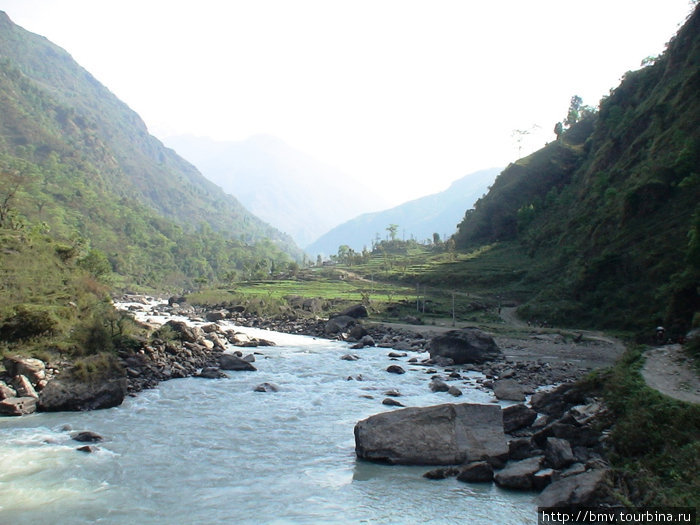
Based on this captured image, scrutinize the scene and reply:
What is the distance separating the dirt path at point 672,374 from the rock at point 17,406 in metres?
23.4

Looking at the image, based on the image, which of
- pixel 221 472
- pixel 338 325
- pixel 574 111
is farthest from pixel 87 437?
pixel 574 111

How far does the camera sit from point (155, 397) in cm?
2289

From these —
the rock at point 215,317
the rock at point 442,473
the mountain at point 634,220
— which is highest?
the mountain at point 634,220

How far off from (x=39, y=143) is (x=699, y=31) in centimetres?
21829

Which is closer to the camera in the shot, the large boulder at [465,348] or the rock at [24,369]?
the rock at [24,369]

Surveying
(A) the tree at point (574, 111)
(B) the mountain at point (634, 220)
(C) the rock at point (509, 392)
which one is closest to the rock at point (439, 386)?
(C) the rock at point (509, 392)

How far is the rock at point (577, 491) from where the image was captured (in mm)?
11727

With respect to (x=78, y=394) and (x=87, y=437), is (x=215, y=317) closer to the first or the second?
(x=78, y=394)

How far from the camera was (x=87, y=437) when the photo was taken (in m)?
17.0

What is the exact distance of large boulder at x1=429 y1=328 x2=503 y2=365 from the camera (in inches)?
1384

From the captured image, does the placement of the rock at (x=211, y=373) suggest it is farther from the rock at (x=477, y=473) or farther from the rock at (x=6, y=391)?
the rock at (x=477, y=473)

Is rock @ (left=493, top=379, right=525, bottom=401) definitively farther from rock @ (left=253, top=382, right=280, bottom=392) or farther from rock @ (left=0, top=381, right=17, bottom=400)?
rock @ (left=0, top=381, right=17, bottom=400)

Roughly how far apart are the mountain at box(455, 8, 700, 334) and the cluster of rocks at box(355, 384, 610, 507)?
15.0m

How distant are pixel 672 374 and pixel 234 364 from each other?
→ 73.5 ft
